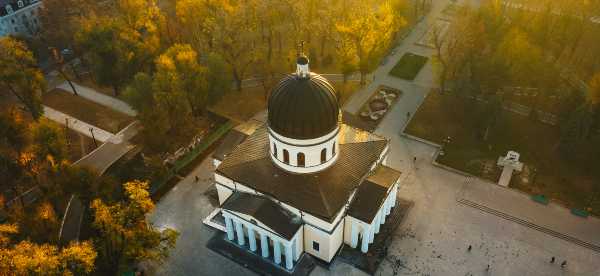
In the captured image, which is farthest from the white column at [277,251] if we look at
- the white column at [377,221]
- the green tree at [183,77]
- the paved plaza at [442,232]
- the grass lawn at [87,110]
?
the grass lawn at [87,110]

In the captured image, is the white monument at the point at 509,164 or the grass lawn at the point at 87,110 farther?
the grass lawn at the point at 87,110

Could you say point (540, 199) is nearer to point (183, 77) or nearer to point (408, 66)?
point (408, 66)

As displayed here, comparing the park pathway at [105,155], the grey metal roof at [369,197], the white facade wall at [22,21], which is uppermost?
the white facade wall at [22,21]

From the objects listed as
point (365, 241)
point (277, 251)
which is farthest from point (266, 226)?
point (365, 241)

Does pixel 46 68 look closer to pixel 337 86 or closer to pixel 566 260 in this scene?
pixel 337 86

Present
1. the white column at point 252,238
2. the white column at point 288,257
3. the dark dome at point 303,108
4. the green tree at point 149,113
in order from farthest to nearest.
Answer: the green tree at point 149,113
the white column at point 252,238
the white column at point 288,257
the dark dome at point 303,108

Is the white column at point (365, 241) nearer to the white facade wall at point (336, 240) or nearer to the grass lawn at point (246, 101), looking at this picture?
the white facade wall at point (336, 240)

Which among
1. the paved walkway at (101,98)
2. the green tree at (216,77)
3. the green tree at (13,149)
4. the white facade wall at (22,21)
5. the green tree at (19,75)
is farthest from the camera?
the white facade wall at (22,21)

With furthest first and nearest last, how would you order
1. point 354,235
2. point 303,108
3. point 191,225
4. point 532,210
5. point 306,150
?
point 532,210 → point 191,225 → point 354,235 → point 306,150 → point 303,108
